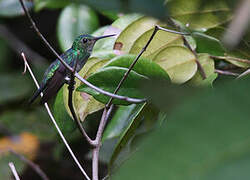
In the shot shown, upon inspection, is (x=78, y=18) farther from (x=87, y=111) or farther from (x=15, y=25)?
(x=15, y=25)

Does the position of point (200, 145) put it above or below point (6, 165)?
above

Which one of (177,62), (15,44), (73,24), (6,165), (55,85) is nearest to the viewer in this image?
(177,62)

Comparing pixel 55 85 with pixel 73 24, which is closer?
pixel 55 85

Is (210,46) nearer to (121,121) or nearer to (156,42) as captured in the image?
(156,42)

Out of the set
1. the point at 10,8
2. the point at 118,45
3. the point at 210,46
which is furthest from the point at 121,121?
the point at 10,8

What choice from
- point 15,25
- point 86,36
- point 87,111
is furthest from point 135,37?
point 15,25

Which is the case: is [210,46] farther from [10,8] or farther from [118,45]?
[10,8]

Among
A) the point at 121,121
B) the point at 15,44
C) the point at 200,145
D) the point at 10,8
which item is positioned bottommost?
the point at 15,44

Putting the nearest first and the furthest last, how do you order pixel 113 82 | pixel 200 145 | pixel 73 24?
pixel 200 145 → pixel 113 82 → pixel 73 24
